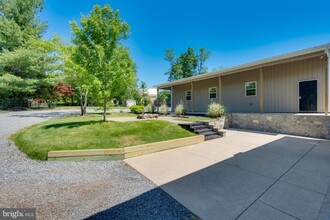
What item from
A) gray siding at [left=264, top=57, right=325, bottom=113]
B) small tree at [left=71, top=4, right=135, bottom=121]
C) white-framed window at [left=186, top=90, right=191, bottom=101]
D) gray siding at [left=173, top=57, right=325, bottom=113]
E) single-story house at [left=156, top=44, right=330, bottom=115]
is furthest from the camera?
white-framed window at [left=186, top=90, right=191, bottom=101]

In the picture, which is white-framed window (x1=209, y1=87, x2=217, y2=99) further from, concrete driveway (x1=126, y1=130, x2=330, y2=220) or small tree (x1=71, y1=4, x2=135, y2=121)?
small tree (x1=71, y1=4, x2=135, y2=121)

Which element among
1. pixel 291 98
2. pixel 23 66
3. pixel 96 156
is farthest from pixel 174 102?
pixel 23 66

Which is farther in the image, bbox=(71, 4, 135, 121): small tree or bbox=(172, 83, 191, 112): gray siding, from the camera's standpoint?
bbox=(172, 83, 191, 112): gray siding

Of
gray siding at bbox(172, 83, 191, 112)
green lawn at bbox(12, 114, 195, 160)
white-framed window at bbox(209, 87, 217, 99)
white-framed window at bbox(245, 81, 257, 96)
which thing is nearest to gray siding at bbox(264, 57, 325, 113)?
white-framed window at bbox(245, 81, 257, 96)

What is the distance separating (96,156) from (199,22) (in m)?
16.0

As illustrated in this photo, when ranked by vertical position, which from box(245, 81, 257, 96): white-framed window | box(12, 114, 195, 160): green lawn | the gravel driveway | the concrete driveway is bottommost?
the concrete driveway

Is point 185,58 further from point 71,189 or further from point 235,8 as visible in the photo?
point 71,189

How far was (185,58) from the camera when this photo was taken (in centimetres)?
3328

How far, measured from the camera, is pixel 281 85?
9.38m

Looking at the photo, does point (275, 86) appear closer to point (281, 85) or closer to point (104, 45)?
point (281, 85)

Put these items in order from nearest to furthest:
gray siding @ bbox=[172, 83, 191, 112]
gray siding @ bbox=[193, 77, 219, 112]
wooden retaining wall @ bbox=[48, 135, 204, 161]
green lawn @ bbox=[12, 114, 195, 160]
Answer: wooden retaining wall @ bbox=[48, 135, 204, 161]
green lawn @ bbox=[12, 114, 195, 160]
gray siding @ bbox=[193, 77, 219, 112]
gray siding @ bbox=[172, 83, 191, 112]

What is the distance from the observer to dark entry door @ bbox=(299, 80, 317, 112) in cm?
826

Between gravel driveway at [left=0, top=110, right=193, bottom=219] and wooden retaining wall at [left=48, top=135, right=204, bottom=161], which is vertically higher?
wooden retaining wall at [left=48, top=135, right=204, bottom=161]

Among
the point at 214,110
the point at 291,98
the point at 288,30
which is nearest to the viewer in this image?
the point at 291,98
